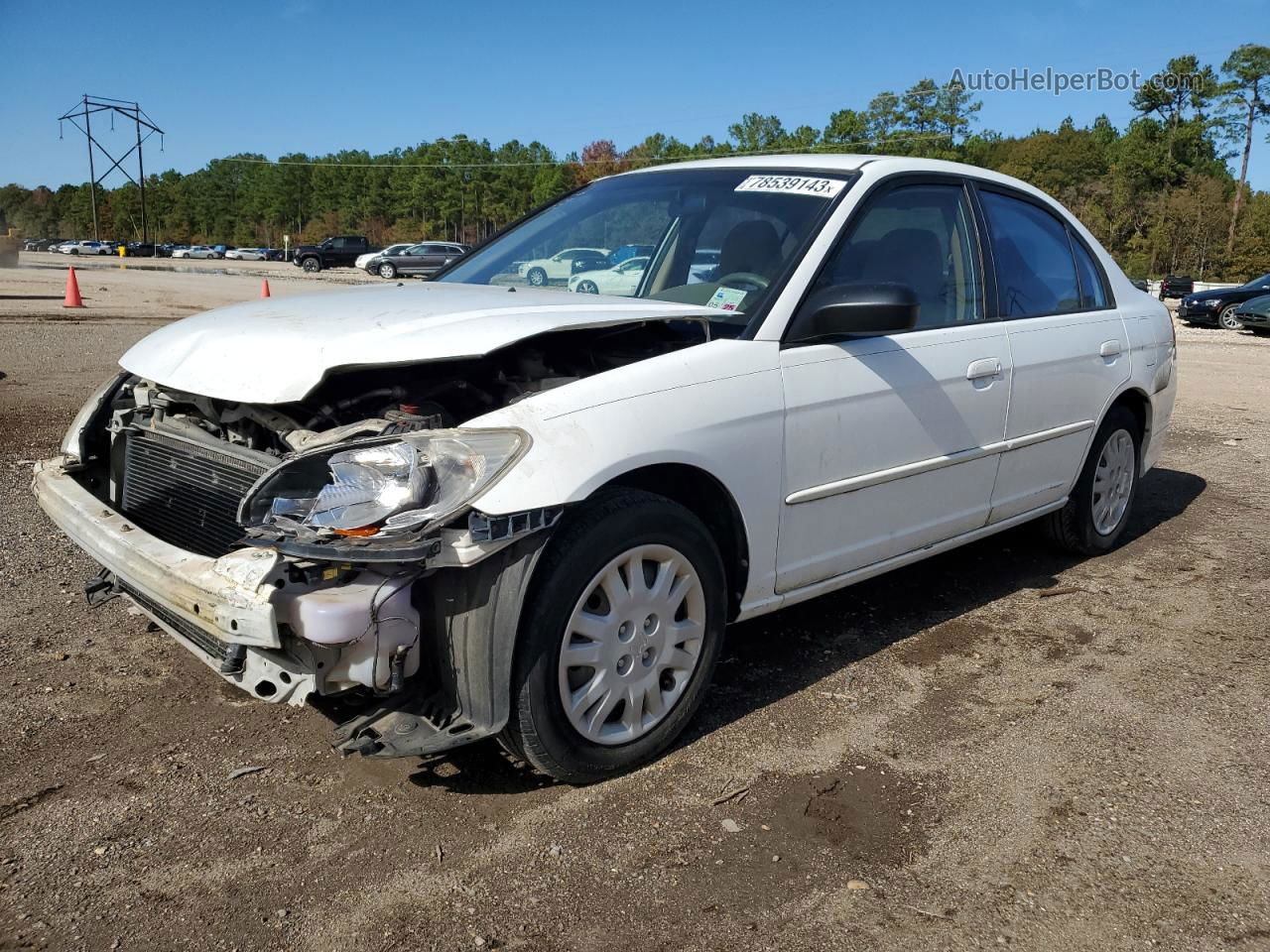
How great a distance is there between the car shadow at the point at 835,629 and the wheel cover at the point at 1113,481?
0.82 feet

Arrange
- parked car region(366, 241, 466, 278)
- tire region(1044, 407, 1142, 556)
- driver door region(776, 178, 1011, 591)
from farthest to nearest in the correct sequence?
1. parked car region(366, 241, 466, 278)
2. tire region(1044, 407, 1142, 556)
3. driver door region(776, 178, 1011, 591)

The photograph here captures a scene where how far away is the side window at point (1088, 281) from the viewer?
4867 millimetres

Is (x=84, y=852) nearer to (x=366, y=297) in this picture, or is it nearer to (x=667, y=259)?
(x=366, y=297)

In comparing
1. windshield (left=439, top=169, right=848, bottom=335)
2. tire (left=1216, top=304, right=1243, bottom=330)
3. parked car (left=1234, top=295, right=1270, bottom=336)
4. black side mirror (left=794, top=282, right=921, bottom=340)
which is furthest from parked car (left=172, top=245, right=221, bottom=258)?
black side mirror (left=794, top=282, right=921, bottom=340)

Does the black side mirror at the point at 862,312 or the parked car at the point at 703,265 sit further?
the parked car at the point at 703,265

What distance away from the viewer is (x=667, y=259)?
388cm

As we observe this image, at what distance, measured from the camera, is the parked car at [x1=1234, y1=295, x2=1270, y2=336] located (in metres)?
20.4

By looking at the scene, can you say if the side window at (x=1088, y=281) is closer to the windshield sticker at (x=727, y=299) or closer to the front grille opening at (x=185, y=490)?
the windshield sticker at (x=727, y=299)

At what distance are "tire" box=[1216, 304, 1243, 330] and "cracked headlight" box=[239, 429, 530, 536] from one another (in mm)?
22751

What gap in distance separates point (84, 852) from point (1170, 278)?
34.0 m

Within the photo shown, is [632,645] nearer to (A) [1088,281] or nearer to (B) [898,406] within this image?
(B) [898,406]

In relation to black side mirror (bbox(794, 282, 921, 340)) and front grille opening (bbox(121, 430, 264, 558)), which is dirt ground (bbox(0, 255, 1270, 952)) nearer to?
front grille opening (bbox(121, 430, 264, 558))

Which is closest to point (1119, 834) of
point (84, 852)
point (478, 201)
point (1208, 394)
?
point (84, 852)

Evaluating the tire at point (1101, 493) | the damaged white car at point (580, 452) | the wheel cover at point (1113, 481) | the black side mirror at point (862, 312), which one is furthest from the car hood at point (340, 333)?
the wheel cover at point (1113, 481)
